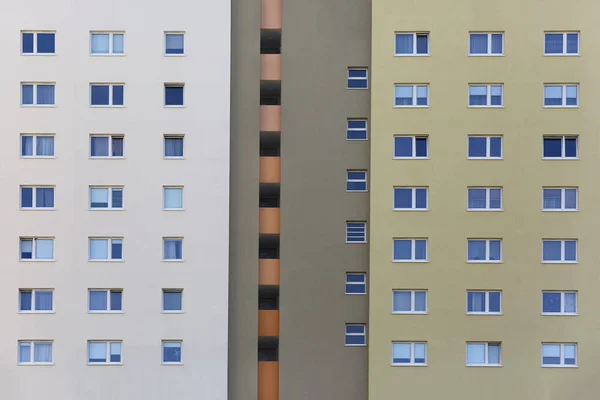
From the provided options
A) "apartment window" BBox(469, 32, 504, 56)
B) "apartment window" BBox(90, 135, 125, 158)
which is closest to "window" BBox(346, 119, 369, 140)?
"apartment window" BBox(469, 32, 504, 56)

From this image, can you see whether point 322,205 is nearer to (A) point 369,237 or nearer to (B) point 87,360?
(A) point 369,237

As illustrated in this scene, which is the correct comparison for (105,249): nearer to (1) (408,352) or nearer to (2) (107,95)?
(2) (107,95)

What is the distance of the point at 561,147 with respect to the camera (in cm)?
2141

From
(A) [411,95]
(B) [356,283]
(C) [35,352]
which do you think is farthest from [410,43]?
(C) [35,352]

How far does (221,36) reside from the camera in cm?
2206

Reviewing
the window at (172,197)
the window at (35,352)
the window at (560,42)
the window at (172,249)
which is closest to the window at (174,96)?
the window at (172,197)

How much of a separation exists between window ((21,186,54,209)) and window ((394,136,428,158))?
1239 cm

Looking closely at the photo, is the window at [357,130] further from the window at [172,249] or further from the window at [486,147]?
the window at [172,249]

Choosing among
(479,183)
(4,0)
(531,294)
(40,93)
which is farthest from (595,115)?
(4,0)

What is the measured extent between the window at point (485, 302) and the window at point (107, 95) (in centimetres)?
1423

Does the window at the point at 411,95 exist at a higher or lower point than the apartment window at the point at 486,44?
lower

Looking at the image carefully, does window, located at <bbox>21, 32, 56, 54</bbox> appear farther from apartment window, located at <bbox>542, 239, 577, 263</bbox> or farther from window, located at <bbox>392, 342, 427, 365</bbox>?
apartment window, located at <bbox>542, 239, 577, 263</bbox>

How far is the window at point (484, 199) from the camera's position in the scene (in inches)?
845

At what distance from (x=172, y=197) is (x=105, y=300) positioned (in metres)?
4.31
